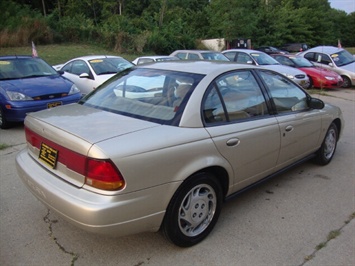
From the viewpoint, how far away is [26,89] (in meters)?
6.52

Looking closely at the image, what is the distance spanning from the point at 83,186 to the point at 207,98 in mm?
1326

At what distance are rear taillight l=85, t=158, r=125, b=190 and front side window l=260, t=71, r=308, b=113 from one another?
85.1 inches

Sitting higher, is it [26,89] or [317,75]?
[26,89]

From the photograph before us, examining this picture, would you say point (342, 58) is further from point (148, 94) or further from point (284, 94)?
point (148, 94)

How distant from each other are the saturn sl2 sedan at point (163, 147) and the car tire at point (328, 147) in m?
0.94

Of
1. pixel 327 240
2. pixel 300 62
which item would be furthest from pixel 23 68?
pixel 300 62

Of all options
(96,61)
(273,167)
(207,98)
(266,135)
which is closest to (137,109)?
(207,98)

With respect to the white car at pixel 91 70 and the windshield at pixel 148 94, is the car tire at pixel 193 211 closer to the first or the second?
the windshield at pixel 148 94

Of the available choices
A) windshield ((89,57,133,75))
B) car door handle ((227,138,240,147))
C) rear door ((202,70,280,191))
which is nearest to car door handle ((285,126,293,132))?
rear door ((202,70,280,191))

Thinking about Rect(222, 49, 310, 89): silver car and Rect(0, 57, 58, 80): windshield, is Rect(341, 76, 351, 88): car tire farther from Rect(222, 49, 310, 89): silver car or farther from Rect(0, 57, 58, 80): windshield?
Rect(0, 57, 58, 80): windshield

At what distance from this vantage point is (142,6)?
48125 millimetres

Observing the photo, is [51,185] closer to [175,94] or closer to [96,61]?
[175,94]

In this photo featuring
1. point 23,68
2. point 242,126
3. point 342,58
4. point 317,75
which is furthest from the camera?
point 342,58

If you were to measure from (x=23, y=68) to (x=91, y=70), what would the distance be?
1.81 metres
